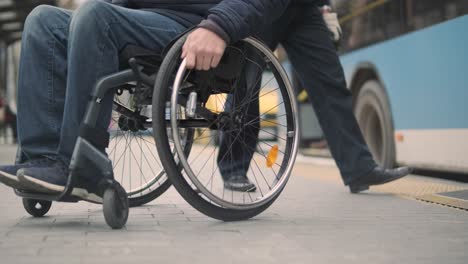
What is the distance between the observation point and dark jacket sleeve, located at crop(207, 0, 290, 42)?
3.13 m

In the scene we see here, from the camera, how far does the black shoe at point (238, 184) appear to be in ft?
13.7

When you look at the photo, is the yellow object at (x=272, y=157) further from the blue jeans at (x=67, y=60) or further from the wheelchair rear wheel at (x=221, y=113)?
the blue jeans at (x=67, y=60)

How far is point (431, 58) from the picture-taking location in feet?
19.2

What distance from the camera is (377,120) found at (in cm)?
722

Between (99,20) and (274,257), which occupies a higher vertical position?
(99,20)

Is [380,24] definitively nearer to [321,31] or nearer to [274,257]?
[321,31]

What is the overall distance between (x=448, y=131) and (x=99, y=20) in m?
3.49

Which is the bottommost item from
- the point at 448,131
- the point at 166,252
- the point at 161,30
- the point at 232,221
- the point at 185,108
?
the point at 448,131

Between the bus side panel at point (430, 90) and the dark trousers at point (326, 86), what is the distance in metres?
1.28

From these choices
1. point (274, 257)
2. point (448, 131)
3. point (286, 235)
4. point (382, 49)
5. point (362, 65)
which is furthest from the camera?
point (362, 65)

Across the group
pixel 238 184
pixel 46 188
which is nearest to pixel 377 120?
pixel 238 184

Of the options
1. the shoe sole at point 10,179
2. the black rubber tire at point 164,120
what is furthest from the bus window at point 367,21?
the shoe sole at point 10,179

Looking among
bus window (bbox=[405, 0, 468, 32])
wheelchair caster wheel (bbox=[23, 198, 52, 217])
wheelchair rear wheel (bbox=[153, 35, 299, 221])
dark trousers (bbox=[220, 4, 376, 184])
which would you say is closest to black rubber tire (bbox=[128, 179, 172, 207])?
wheelchair rear wheel (bbox=[153, 35, 299, 221])

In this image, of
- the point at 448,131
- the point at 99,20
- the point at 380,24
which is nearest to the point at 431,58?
the point at 448,131
